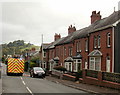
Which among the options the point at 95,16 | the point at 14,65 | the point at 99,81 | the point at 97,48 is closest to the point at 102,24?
the point at 97,48

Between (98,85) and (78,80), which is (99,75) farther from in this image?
(78,80)

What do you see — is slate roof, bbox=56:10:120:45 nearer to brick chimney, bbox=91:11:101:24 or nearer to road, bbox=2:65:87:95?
brick chimney, bbox=91:11:101:24

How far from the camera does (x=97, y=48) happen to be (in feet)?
97.9

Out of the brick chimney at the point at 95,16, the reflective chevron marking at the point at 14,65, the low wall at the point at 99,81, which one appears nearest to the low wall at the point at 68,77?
the low wall at the point at 99,81

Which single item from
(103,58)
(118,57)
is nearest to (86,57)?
(103,58)

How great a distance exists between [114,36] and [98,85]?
24.3ft

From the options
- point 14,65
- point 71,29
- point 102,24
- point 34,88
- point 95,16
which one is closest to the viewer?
point 34,88

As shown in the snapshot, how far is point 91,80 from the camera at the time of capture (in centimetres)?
2202

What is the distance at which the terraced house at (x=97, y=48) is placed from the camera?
2564 cm

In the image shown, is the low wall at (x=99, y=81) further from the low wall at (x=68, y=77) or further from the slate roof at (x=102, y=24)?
the slate roof at (x=102, y=24)

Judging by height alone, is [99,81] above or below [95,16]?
below

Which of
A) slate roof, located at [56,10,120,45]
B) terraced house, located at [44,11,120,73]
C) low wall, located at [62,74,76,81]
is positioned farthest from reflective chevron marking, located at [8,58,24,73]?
slate roof, located at [56,10,120,45]

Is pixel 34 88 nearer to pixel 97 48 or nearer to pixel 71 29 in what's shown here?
pixel 97 48

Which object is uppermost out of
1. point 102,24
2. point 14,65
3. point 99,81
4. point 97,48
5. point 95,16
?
point 95,16
